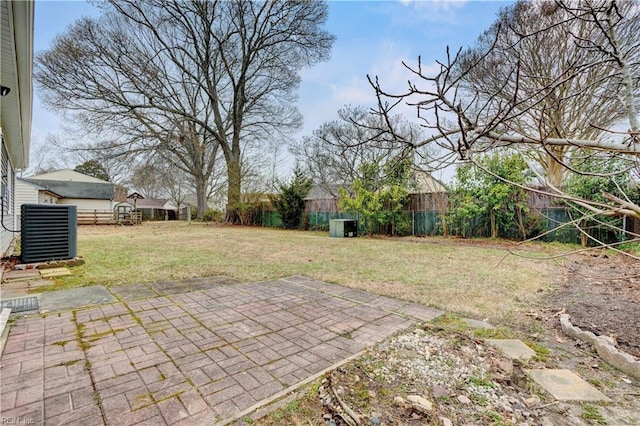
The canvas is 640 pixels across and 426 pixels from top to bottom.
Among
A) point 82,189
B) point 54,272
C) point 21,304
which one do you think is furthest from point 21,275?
point 82,189

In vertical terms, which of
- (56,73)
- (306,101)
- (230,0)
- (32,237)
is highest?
(230,0)

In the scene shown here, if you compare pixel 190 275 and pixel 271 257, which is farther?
pixel 271 257

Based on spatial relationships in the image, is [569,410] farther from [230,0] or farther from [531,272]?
[230,0]

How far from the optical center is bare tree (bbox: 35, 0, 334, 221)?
13.8 meters

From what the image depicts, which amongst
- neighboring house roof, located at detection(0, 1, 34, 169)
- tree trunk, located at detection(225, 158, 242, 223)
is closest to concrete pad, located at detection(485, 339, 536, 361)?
neighboring house roof, located at detection(0, 1, 34, 169)

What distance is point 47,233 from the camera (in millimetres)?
5309

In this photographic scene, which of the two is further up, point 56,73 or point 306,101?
point 306,101

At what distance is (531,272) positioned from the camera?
5371 millimetres

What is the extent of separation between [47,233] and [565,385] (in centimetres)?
710

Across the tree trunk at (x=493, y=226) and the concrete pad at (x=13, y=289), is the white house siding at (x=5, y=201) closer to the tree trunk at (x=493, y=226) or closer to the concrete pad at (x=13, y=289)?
the concrete pad at (x=13, y=289)

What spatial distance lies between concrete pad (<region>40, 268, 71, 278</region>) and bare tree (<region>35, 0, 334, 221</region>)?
12.7 m

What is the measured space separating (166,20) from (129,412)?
18.3m

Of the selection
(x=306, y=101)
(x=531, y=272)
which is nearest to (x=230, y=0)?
(x=306, y=101)

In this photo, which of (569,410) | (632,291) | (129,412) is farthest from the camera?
(632,291)
